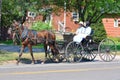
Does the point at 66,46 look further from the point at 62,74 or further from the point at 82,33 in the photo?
the point at 62,74

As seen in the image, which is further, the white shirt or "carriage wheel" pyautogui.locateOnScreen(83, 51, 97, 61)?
"carriage wheel" pyautogui.locateOnScreen(83, 51, 97, 61)

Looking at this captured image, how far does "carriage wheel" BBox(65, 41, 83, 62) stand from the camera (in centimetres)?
1939

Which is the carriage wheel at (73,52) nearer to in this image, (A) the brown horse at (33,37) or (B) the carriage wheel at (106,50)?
(A) the brown horse at (33,37)

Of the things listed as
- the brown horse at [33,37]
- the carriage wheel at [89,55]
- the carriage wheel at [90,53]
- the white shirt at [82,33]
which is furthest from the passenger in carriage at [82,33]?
the brown horse at [33,37]

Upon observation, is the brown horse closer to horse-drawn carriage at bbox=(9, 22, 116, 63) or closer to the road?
horse-drawn carriage at bbox=(9, 22, 116, 63)

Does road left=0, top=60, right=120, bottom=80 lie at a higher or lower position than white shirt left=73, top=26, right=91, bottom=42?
lower

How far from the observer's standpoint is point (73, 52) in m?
19.4

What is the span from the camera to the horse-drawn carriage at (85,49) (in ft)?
64.0

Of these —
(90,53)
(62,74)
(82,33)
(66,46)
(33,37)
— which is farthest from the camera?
(90,53)

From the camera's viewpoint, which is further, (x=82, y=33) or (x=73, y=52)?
(x=82, y=33)

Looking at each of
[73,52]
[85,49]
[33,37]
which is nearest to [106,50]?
[85,49]

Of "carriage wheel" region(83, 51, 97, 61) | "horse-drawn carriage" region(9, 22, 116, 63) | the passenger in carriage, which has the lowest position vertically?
"carriage wheel" region(83, 51, 97, 61)

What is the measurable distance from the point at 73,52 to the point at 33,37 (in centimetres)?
197

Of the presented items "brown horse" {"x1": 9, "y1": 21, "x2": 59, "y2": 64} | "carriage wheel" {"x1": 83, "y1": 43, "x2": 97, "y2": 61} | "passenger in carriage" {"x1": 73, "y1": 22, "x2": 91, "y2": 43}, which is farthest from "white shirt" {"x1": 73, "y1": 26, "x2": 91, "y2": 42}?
"brown horse" {"x1": 9, "y1": 21, "x2": 59, "y2": 64}
